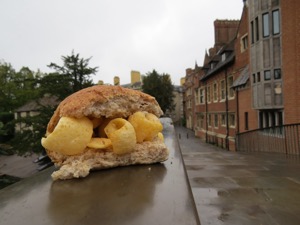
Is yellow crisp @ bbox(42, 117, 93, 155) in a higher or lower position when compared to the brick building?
lower

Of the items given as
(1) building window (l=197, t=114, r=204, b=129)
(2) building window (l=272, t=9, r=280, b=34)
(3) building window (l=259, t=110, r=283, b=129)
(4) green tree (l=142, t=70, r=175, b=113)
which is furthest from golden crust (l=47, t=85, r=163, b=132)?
(4) green tree (l=142, t=70, r=175, b=113)

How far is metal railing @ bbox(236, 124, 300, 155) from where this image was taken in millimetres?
10232

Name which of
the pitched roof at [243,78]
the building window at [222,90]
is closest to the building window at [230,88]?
the building window at [222,90]

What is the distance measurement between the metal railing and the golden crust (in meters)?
9.46

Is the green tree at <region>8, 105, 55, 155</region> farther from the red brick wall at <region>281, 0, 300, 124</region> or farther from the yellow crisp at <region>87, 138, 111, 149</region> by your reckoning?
the yellow crisp at <region>87, 138, 111, 149</region>

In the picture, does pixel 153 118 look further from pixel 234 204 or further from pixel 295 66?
Answer: pixel 295 66

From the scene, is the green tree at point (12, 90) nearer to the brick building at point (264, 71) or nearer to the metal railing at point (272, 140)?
the brick building at point (264, 71)

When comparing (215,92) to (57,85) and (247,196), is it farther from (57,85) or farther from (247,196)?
(247,196)

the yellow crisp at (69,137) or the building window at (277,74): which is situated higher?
the building window at (277,74)

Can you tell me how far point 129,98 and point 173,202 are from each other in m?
1.07

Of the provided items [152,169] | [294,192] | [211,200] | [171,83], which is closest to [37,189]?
[152,169]

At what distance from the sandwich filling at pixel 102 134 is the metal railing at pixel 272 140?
9400 millimetres

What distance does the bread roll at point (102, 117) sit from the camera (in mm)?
1614

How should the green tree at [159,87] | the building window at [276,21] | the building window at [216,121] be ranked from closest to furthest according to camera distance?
the building window at [276,21], the building window at [216,121], the green tree at [159,87]
